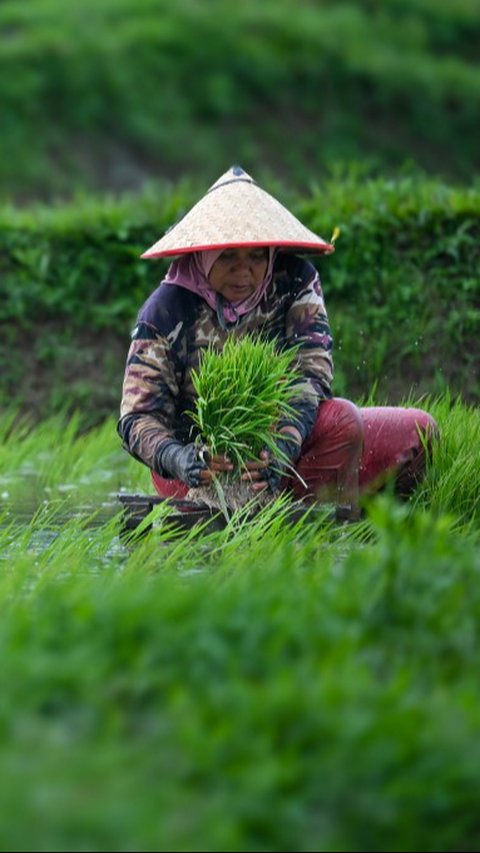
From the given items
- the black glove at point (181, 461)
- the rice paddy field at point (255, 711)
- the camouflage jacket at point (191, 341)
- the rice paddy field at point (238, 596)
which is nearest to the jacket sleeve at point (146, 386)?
the camouflage jacket at point (191, 341)

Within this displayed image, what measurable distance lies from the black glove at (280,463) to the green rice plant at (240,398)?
0.04 m

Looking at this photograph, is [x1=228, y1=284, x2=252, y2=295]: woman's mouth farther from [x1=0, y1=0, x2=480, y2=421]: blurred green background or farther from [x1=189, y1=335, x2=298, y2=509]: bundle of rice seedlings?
[x1=0, y1=0, x2=480, y2=421]: blurred green background

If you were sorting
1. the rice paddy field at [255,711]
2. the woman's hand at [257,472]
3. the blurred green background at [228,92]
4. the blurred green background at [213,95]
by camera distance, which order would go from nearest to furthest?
the rice paddy field at [255,711] → the woman's hand at [257,472] → the blurred green background at [228,92] → the blurred green background at [213,95]

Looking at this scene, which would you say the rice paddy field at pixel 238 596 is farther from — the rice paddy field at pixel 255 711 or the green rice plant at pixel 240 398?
the green rice plant at pixel 240 398

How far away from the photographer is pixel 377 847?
298cm

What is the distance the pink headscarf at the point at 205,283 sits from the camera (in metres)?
6.11

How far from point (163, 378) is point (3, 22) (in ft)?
67.3

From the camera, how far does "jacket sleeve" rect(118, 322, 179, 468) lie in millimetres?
6031

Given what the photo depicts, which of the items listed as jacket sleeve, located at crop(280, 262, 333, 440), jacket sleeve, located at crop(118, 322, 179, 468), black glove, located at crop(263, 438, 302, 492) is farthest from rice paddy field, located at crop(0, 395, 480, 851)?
jacket sleeve, located at crop(280, 262, 333, 440)

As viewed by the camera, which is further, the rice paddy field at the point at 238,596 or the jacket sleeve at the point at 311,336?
the jacket sleeve at the point at 311,336

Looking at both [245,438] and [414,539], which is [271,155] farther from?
[414,539]

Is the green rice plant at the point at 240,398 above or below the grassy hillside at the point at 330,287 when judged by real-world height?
above

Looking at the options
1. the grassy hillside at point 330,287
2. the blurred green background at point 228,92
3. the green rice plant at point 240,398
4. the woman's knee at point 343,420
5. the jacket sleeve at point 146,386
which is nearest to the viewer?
the green rice plant at point 240,398

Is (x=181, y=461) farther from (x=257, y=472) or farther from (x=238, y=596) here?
(x=238, y=596)
